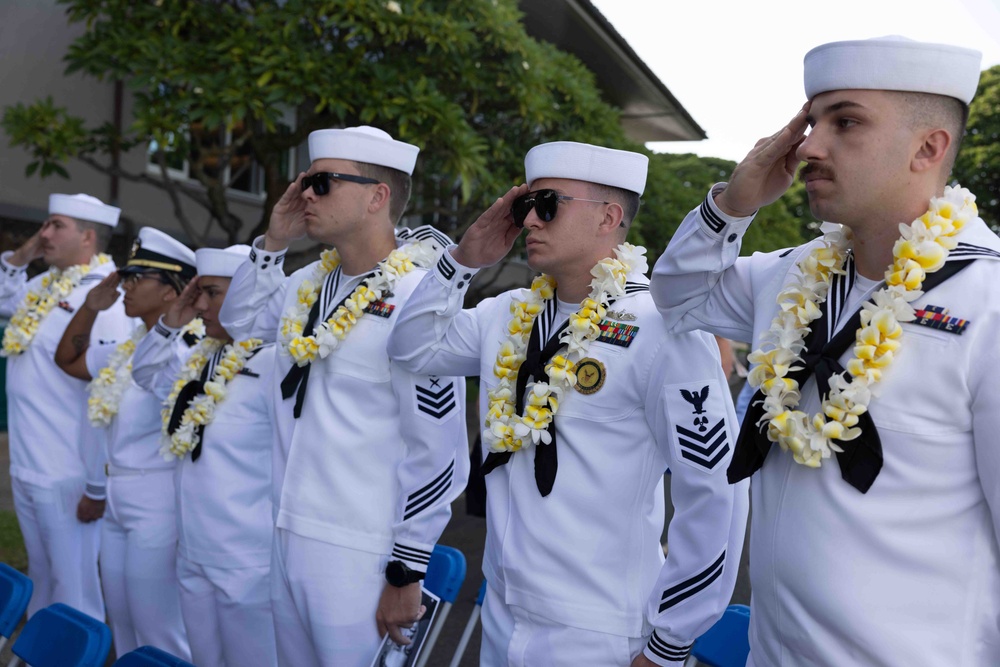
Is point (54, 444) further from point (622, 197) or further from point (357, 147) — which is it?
point (622, 197)

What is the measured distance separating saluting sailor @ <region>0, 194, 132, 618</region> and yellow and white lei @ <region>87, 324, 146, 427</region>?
0.39m

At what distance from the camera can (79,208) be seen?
19.5 ft

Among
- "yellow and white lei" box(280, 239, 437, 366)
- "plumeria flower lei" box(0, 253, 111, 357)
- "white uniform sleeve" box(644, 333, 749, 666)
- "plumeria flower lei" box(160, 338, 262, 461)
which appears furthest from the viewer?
Result: "plumeria flower lei" box(0, 253, 111, 357)

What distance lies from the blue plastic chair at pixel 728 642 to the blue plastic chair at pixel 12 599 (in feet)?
7.50

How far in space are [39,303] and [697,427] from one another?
4644 mm

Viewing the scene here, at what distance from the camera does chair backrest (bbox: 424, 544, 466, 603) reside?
3.81 meters

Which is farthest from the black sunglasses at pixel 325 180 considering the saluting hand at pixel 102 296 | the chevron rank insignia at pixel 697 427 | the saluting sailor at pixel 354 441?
the saluting hand at pixel 102 296

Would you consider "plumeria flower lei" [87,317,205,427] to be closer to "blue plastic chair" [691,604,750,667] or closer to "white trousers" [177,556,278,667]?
"white trousers" [177,556,278,667]

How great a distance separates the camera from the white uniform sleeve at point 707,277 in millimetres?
2215

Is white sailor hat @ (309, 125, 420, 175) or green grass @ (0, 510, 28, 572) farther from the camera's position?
green grass @ (0, 510, 28, 572)

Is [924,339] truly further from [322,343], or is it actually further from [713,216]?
[322,343]

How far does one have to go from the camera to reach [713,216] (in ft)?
7.23

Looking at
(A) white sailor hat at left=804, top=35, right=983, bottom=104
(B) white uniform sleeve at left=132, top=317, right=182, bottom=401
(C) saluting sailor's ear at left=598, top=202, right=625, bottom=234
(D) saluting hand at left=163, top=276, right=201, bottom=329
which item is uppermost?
(A) white sailor hat at left=804, top=35, right=983, bottom=104

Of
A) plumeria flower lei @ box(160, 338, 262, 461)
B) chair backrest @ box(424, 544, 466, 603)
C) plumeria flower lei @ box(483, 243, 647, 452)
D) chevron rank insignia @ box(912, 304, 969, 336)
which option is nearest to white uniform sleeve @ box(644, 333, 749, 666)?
plumeria flower lei @ box(483, 243, 647, 452)
